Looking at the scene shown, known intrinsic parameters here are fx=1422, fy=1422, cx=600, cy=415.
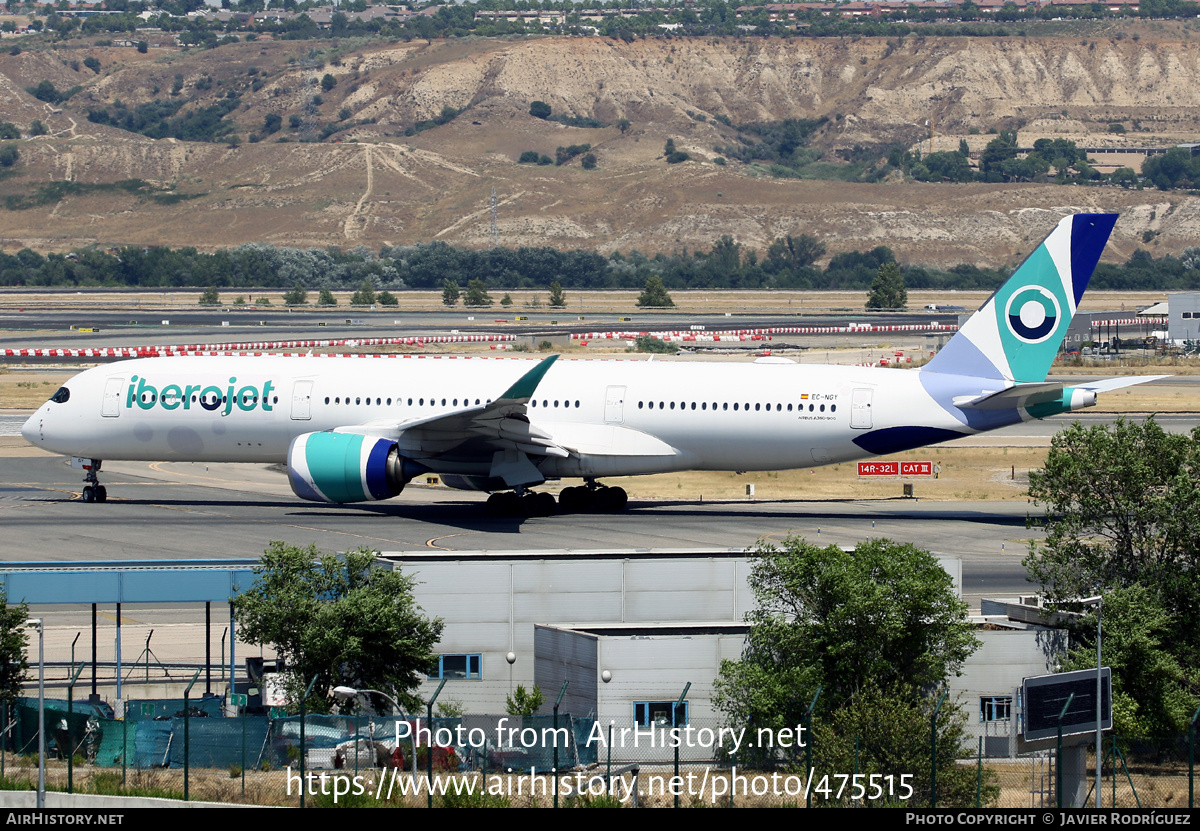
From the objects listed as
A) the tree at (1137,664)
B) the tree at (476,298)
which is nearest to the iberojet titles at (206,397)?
the tree at (1137,664)

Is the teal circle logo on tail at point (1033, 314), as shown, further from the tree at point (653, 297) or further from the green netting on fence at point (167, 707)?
the tree at point (653, 297)

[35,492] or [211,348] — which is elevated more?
[211,348]

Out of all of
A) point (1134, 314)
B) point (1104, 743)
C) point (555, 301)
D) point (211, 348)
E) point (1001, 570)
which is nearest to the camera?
point (1104, 743)

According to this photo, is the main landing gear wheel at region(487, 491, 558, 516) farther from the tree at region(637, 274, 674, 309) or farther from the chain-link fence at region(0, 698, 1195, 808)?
the tree at region(637, 274, 674, 309)

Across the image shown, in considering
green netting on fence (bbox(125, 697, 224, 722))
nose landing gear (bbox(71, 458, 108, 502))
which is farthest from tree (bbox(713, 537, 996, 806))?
nose landing gear (bbox(71, 458, 108, 502))
